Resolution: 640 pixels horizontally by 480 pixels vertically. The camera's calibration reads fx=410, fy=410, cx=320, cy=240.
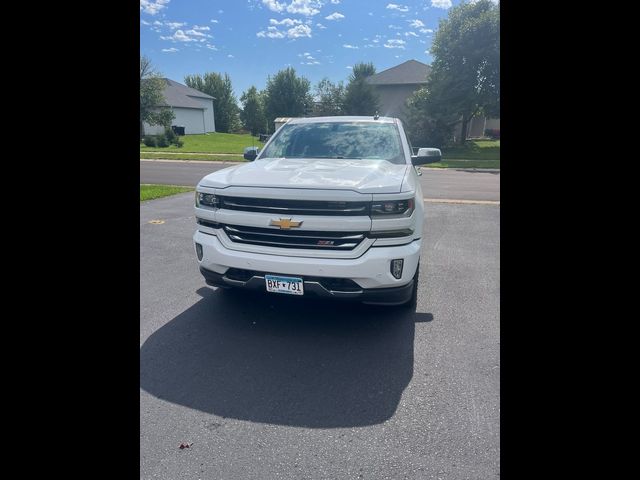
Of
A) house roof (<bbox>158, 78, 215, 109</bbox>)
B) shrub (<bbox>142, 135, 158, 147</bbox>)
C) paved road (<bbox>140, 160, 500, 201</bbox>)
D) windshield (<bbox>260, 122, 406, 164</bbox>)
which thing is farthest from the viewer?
house roof (<bbox>158, 78, 215, 109</bbox>)

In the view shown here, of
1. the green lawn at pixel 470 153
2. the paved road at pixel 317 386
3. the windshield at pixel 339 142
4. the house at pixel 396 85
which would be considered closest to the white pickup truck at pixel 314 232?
the paved road at pixel 317 386

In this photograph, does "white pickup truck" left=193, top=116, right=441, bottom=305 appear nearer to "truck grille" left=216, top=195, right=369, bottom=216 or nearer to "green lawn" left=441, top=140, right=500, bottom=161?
"truck grille" left=216, top=195, right=369, bottom=216

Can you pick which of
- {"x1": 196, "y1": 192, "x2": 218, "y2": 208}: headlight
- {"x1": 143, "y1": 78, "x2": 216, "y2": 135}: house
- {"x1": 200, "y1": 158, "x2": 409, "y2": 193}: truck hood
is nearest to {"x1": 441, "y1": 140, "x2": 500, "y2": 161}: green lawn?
{"x1": 200, "y1": 158, "x2": 409, "y2": 193}: truck hood

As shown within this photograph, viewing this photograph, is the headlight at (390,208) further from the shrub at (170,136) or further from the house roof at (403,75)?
the house roof at (403,75)

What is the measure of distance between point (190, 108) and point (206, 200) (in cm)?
5559

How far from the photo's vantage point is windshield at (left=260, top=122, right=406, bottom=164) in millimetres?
4617

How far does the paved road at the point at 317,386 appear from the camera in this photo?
2.25 meters

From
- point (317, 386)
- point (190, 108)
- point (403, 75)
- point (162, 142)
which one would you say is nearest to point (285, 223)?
point (317, 386)

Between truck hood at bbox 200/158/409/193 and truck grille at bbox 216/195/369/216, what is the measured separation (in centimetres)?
12

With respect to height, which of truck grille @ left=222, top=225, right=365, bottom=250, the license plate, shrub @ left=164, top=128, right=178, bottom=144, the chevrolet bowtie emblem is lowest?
the license plate
